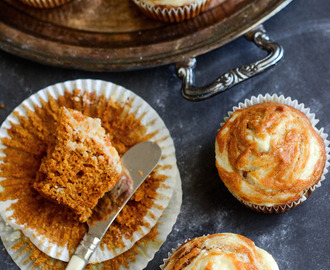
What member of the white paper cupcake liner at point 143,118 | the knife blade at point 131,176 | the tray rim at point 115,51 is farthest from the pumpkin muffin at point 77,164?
the tray rim at point 115,51

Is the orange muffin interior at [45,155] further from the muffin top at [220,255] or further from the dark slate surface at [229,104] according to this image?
the muffin top at [220,255]

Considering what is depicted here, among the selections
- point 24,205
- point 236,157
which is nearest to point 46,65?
point 24,205

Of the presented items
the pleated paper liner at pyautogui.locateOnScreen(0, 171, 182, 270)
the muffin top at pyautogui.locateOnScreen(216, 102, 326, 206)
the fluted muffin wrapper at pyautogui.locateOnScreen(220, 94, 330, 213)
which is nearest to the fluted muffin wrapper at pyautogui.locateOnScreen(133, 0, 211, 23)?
the fluted muffin wrapper at pyautogui.locateOnScreen(220, 94, 330, 213)

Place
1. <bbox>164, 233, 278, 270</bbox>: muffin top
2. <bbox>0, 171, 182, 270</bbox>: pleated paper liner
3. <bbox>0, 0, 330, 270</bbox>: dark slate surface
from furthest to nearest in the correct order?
<bbox>0, 0, 330, 270</bbox>: dark slate surface
<bbox>0, 171, 182, 270</bbox>: pleated paper liner
<bbox>164, 233, 278, 270</bbox>: muffin top

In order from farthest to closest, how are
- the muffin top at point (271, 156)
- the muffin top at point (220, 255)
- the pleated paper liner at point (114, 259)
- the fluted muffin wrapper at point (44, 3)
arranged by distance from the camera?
the fluted muffin wrapper at point (44, 3) < the pleated paper liner at point (114, 259) < the muffin top at point (271, 156) < the muffin top at point (220, 255)

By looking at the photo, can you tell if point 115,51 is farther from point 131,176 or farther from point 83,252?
point 83,252

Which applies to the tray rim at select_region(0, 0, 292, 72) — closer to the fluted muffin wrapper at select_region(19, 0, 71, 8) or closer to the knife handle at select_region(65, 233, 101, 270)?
the fluted muffin wrapper at select_region(19, 0, 71, 8)

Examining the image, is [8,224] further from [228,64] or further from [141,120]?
[228,64]
